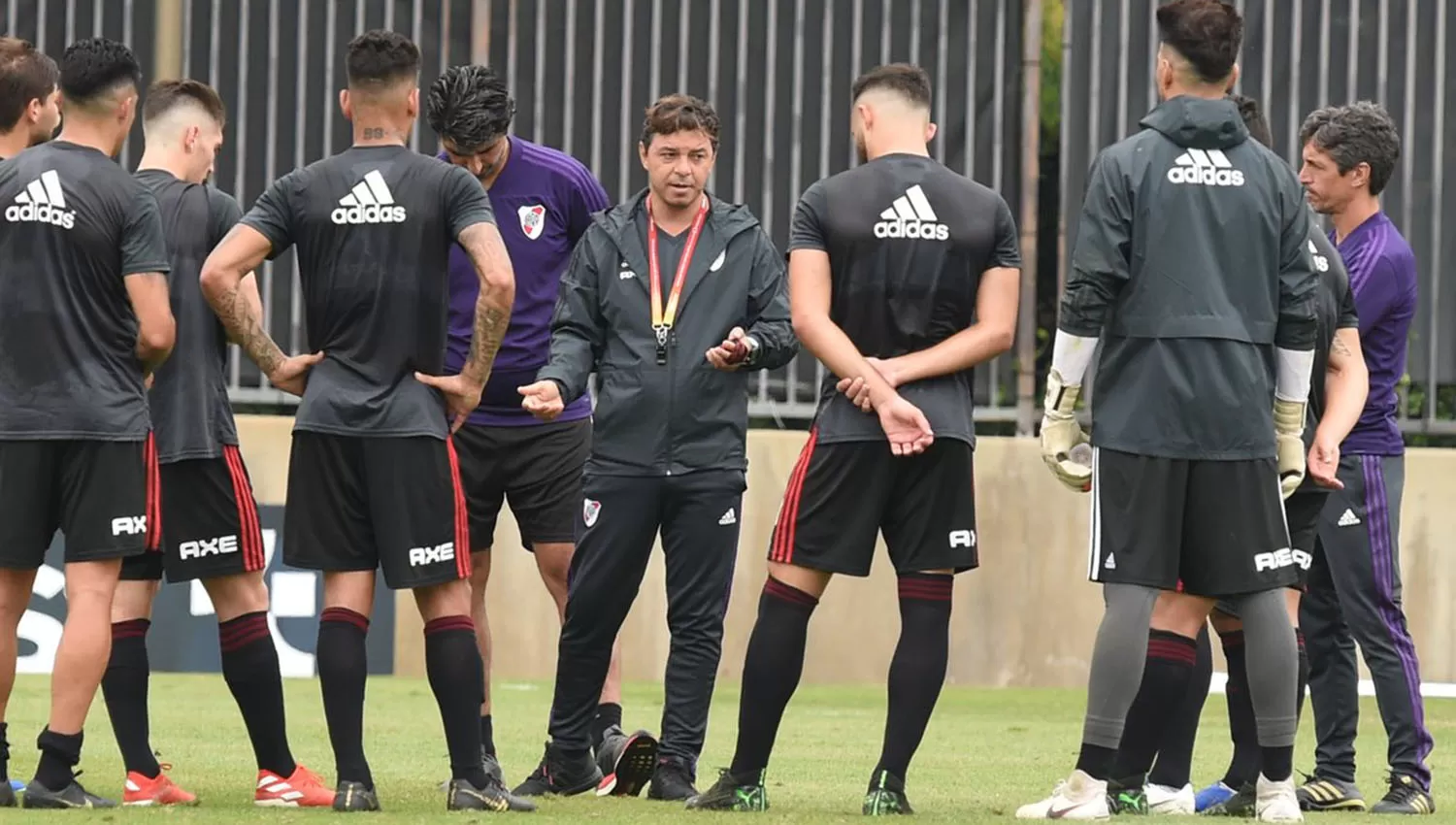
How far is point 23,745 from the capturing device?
8.08 metres

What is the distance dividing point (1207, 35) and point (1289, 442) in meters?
1.08

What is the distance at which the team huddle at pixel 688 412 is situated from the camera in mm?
5742

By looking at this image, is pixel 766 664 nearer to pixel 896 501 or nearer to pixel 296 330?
pixel 896 501

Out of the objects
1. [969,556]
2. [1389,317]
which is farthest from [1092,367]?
[969,556]

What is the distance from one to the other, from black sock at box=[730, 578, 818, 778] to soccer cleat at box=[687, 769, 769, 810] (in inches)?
0.8

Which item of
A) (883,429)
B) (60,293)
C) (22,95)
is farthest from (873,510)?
(22,95)

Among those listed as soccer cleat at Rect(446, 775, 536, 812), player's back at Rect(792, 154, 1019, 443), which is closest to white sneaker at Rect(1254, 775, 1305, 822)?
player's back at Rect(792, 154, 1019, 443)

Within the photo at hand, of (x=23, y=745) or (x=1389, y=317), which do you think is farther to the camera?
(x=23, y=745)

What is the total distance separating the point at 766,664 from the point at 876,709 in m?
4.13

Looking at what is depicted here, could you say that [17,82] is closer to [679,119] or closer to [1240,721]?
[679,119]

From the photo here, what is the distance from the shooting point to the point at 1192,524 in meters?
5.77

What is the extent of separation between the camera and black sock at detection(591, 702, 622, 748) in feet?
23.2

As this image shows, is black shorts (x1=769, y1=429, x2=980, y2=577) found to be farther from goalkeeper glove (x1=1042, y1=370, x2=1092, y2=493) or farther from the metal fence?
the metal fence

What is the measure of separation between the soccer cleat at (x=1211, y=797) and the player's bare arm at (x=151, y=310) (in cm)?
316
